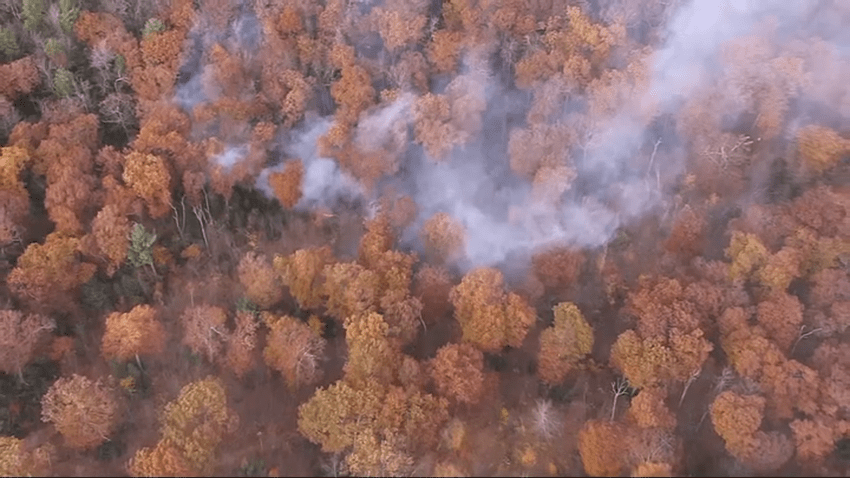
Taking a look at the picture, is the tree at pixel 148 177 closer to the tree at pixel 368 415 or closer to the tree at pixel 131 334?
the tree at pixel 131 334

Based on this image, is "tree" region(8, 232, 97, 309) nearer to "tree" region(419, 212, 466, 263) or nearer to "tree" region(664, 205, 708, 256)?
"tree" region(419, 212, 466, 263)

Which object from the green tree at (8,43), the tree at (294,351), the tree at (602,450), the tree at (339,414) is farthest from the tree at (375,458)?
the green tree at (8,43)

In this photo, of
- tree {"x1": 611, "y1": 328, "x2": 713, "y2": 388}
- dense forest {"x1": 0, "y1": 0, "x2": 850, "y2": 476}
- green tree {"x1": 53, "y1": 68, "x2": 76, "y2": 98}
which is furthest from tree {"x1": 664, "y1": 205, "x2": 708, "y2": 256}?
green tree {"x1": 53, "y1": 68, "x2": 76, "y2": 98}

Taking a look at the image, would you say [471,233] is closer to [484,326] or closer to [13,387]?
[484,326]

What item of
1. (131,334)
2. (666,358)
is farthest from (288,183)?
(666,358)

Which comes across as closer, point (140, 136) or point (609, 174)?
point (140, 136)

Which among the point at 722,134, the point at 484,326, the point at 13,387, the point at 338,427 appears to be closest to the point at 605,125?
the point at 722,134

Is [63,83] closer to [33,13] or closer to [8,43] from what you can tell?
[8,43]
